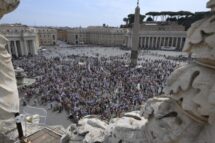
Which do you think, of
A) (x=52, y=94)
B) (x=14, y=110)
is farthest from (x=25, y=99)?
(x=14, y=110)

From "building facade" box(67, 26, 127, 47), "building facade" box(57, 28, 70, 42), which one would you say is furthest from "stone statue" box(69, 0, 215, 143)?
"building facade" box(57, 28, 70, 42)

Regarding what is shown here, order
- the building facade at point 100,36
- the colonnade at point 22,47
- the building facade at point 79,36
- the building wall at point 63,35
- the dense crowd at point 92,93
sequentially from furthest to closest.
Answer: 1. the building wall at point 63,35
2. the building facade at point 79,36
3. the building facade at point 100,36
4. the colonnade at point 22,47
5. the dense crowd at point 92,93

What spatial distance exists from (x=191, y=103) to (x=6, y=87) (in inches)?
88.7

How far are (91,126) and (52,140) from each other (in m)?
1.68

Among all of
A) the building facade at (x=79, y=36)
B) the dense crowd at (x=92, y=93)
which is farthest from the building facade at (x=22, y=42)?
the building facade at (x=79, y=36)

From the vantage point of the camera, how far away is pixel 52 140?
4180 millimetres

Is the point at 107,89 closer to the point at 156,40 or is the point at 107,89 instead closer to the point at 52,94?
the point at 52,94

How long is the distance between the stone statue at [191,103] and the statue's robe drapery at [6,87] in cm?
157

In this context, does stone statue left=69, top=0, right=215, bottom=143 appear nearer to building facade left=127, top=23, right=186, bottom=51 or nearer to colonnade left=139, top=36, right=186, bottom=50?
building facade left=127, top=23, right=186, bottom=51

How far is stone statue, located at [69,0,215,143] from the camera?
158 cm

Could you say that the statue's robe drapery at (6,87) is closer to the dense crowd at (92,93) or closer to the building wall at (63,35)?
the dense crowd at (92,93)

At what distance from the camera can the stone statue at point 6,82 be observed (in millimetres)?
2868

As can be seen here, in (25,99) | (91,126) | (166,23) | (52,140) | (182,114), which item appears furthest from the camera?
(166,23)

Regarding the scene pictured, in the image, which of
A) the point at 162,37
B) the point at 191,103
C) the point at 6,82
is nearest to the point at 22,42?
the point at 162,37
